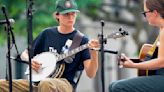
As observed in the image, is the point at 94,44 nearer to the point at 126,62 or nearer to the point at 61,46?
the point at 126,62

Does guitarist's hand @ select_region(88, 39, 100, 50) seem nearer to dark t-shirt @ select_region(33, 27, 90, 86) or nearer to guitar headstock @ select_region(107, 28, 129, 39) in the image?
guitar headstock @ select_region(107, 28, 129, 39)

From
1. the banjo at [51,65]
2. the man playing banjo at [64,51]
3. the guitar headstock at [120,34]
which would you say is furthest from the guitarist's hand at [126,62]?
the banjo at [51,65]

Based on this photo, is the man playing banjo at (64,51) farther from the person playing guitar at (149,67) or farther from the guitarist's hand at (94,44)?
the person playing guitar at (149,67)

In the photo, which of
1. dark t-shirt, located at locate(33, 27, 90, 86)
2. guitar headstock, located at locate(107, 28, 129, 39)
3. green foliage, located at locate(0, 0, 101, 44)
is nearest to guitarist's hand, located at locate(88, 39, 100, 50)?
guitar headstock, located at locate(107, 28, 129, 39)

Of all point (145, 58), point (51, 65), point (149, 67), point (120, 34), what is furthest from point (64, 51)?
point (149, 67)

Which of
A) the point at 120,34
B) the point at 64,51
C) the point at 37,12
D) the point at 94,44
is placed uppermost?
the point at 120,34

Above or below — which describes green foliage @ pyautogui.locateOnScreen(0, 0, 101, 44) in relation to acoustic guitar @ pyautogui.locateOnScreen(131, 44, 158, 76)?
below

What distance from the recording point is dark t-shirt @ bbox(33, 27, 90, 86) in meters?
6.03

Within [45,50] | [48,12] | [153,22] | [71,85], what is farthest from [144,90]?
[48,12]

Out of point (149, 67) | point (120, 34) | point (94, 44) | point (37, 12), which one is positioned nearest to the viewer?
point (149, 67)

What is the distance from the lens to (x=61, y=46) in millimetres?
6082

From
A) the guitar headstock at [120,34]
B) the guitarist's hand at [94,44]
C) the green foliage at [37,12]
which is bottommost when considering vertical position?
the green foliage at [37,12]

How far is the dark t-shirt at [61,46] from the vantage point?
6.03 m

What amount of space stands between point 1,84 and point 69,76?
26.8 inches
